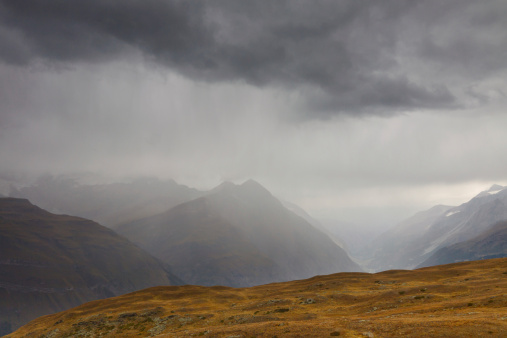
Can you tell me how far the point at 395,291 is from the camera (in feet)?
250

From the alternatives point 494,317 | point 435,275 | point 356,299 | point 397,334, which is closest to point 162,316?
point 356,299

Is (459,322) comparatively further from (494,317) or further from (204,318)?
(204,318)

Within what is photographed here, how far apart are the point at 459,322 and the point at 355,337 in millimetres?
13118

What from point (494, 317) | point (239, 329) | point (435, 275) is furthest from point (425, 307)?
point (435, 275)

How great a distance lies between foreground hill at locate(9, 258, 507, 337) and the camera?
4266cm

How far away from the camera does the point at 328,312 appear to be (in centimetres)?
6875

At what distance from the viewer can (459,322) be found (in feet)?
134

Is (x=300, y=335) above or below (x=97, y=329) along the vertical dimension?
above

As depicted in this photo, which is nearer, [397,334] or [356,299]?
[397,334]

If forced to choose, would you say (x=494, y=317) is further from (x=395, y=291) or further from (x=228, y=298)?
(x=228, y=298)

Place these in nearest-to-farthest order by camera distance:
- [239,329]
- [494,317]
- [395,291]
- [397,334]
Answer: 1. [397,334]
2. [494,317]
3. [239,329]
4. [395,291]

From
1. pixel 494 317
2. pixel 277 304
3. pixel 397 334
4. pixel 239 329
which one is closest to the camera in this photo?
pixel 397 334

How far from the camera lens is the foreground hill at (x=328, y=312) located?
140ft

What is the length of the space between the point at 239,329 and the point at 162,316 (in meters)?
42.0
